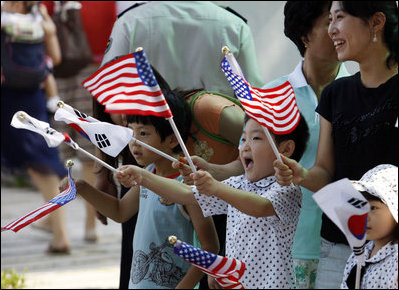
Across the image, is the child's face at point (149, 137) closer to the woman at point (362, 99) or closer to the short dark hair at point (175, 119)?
the short dark hair at point (175, 119)

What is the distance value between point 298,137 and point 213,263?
77cm

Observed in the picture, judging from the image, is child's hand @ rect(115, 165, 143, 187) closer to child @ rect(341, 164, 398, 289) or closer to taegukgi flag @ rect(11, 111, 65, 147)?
taegukgi flag @ rect(11, 111, 65, 147)

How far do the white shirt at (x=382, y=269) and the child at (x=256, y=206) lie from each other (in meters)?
0.33

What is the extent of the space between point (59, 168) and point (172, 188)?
4935 mm

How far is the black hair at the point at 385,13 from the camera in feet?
10.2

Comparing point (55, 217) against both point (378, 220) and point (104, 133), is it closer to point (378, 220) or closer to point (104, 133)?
point (104, 133)

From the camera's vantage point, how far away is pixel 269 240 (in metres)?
3.29

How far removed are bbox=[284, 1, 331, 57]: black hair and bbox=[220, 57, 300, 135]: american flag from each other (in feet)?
1.16

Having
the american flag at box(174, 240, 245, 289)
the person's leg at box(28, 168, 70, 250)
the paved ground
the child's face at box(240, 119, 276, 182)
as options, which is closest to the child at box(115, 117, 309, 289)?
the child's face at box(240, 119, 276, 182)

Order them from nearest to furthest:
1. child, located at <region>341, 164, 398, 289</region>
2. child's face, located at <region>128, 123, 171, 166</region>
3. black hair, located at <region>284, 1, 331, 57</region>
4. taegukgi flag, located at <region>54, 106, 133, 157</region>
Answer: child, located at <region>341, 164, 398, 289</region> < taegukgi flag, located at <region>54, 106, 133, 157</region> < black hair, located at <region>284, 1, 331, 57</region> < child's face, located at <region>128, 123, 171, 166</region>

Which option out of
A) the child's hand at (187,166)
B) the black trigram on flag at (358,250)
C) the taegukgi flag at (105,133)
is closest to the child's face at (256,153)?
the child's hand at (187,166)

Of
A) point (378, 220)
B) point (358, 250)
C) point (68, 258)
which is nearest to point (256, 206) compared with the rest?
point (378, 220)

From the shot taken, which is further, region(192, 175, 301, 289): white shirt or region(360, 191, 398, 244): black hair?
region(192, 175, 301, 289): white shirt

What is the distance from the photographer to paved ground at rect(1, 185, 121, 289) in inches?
270
